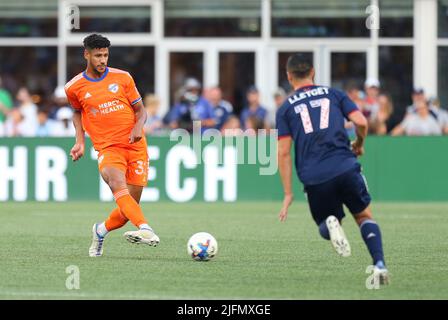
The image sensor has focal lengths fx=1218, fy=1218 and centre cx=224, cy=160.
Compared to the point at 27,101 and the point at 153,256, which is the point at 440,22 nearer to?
the point at 27,101

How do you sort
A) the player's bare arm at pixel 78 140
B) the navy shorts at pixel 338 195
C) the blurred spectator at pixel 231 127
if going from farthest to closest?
the blurred spectator at pixel 231 127 < the player's bare arm at pixel 78 140 < the navy shorts at pixel 338 195

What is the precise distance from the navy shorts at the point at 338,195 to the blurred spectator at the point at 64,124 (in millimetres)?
12767

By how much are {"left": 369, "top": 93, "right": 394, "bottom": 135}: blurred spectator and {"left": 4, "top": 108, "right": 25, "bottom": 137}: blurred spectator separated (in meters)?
6.64

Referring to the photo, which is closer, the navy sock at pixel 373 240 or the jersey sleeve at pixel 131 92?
the navy sock at pixel 373 240

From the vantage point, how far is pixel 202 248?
11656 millimetres

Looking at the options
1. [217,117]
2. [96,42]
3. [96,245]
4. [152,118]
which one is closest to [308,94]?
[96,42]

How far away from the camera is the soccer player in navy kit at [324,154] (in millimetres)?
9914

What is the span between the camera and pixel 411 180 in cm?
2123

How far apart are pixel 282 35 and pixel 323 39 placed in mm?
930

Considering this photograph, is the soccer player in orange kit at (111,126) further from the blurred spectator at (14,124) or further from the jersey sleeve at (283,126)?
the blurred spectator at (14,124)

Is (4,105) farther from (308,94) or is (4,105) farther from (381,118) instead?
(308,94)

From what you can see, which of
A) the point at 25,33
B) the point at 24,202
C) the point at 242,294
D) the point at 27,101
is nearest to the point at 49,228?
the point at 24,202

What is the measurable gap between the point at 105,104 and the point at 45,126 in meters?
11.1

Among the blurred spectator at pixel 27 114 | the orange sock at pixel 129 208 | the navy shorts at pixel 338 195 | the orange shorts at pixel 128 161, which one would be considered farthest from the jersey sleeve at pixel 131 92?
the blurred spectator at pixel 27 114
